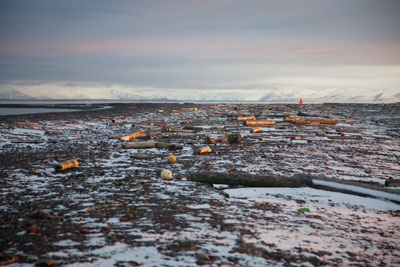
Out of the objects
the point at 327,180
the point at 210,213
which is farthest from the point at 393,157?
the point at 210,213

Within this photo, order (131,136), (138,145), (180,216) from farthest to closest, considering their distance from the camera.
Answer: (131,136), (138,145), (180,216)

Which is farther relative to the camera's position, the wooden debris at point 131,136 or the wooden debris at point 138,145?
the wooden debris at point 131,136

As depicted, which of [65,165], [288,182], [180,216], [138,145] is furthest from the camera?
[138,145]

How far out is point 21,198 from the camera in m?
5.98

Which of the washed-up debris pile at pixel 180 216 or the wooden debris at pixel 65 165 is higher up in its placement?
the wooden debris at pixel 65 165

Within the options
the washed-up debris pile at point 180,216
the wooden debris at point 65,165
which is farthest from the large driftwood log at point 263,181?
the wooden debris at point 65,165

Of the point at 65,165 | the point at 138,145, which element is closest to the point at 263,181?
the point at 65,165

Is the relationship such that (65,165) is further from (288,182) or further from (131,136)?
(131,136)

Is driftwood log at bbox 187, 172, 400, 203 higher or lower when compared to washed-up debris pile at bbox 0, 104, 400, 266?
higher

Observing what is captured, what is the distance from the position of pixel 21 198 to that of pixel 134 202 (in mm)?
2428

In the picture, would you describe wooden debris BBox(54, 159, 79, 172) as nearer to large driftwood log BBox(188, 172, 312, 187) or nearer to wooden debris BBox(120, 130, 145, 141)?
large driftwood log BBox(188, 172, 312, 187)

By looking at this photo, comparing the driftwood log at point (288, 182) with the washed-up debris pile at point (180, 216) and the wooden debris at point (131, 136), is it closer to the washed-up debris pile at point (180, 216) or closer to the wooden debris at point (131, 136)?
the washed-up debris pile at point (180, 216)

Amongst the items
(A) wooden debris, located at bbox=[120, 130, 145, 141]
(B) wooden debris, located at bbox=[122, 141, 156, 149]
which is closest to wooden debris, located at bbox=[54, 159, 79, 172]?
(B) wooden debris, located at bbox=[122, 141, 156, 149]

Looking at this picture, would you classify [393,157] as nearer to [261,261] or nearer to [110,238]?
[261,261]
